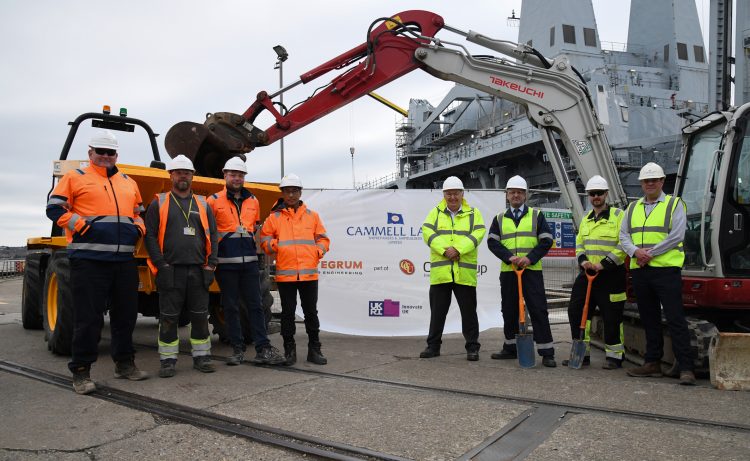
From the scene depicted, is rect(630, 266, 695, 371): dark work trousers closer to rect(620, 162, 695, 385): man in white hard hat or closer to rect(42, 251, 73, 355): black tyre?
rect(620, 162, 695, 385): man in white hard hat

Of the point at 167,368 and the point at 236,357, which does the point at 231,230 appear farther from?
the point at 167,368

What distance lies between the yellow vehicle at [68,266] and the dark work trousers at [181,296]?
33.1 inches

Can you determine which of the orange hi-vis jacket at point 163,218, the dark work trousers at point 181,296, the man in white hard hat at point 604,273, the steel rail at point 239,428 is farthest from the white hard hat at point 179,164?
the man in white hard hat at point 604,273

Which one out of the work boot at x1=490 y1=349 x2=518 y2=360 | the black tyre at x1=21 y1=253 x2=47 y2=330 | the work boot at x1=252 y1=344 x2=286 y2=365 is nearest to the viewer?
the work boot at x1=252 y1=344 x2=286 y2=365

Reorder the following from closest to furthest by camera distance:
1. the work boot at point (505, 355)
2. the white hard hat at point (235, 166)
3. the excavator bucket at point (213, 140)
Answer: the white hard hat at point (235, 166) < the work boot at point (505, 355) < the excavator bucket at point (213, 140)

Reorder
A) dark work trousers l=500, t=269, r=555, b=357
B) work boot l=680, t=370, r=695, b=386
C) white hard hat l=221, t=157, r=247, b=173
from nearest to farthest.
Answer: work boot l=680, t=370, r=695, b=386 < white hard hat l=221, t=157, r=247, b=173 < dark work trousers l=500, t=269, r=555, b=357

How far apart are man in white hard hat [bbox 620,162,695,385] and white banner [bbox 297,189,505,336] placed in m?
2.59

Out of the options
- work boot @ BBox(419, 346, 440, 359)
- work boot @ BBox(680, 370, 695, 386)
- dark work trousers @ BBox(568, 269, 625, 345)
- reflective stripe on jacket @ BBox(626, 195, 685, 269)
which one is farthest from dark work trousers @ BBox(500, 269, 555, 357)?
work boot @ BBox(680, 370, 695, 386)

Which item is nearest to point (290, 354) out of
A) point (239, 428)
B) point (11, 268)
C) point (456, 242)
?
point (456, 242)

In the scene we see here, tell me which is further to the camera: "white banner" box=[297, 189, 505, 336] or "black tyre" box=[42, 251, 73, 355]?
"white banner" box=[297, 189, 505, 336]

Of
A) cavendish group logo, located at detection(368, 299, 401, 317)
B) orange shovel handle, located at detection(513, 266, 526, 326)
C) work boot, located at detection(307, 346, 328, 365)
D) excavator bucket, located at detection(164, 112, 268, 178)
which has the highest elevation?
excavator bucket, located at detection(164, 112, 268, 178)

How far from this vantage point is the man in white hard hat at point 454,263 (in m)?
6.62

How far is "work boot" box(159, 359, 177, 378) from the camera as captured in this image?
552cm

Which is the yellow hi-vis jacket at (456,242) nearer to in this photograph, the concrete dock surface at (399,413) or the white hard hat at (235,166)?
the concrete dock surface at (399,413)
